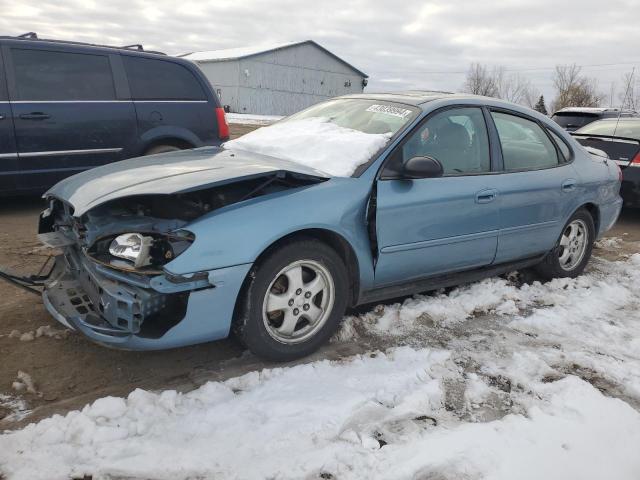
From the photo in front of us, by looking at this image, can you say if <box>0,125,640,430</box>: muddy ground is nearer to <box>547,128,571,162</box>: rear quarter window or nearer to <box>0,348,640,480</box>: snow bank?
<box>0,348,640,480</box>: snow bank

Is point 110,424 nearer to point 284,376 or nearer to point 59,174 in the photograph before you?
point 284,376

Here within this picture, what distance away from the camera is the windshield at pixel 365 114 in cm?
367

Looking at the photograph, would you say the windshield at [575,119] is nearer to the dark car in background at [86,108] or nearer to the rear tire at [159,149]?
the dark car in background at [86,108]

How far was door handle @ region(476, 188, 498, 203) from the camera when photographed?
12.5 ft

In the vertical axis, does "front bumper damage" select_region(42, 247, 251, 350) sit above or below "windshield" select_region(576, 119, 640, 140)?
below

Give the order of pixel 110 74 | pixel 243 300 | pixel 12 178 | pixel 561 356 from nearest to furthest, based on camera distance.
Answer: pixel 243 300 < pixel 561 356 < pixel 12 178 < pixel 110 74

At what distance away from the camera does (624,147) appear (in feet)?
24.3

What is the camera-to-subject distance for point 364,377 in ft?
9.73

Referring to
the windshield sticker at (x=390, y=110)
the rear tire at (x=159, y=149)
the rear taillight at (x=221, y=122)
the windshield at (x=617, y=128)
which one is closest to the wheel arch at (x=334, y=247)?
the windshield sticker at (x=390, y=110)

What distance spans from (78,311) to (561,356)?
2900 millimetres

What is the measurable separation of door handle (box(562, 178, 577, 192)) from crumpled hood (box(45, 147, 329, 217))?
238 cm

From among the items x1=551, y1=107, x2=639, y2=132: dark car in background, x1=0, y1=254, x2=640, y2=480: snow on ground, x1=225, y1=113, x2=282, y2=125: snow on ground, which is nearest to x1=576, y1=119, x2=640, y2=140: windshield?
x1=551, y1=107, x2=639, y2=132: dark car in background

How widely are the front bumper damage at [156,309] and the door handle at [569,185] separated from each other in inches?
120

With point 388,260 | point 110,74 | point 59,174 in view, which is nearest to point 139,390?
point 388,260
